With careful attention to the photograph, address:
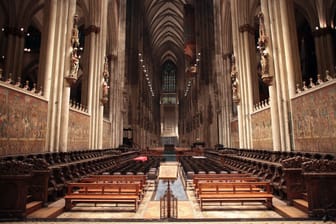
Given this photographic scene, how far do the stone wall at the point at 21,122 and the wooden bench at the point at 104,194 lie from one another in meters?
3.18

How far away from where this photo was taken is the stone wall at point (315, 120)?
22.9ft

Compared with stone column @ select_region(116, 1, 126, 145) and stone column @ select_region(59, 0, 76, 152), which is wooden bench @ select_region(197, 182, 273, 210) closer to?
stone column @ select_region(59, 0, 76, 152)

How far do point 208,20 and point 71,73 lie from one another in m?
22.9

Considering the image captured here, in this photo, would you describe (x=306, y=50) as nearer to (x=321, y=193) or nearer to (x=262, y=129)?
(x=262, y=129)

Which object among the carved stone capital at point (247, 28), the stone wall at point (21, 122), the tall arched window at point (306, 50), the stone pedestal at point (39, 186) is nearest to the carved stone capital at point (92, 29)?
the stone wall at point (21, 122)

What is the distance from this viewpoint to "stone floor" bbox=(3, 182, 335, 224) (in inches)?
161


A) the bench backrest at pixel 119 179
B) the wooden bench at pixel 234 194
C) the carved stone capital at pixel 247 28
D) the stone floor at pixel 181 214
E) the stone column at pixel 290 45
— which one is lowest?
the stone floor at pixel 181 214

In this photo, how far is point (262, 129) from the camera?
40.8 ft

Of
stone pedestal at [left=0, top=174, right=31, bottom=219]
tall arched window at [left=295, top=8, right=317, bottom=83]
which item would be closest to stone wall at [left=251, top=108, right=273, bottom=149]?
tall arched window at [left=295, top=8, right=317, bottom=83]

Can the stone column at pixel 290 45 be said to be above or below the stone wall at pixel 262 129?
above

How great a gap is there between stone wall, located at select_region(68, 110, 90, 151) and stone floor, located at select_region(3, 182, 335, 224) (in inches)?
247

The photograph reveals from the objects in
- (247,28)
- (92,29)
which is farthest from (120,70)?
(247,28)

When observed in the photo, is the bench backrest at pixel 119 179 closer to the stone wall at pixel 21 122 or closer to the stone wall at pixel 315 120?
the stone wall at pixel 21 122

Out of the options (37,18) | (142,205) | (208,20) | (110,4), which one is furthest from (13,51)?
(208,20)
